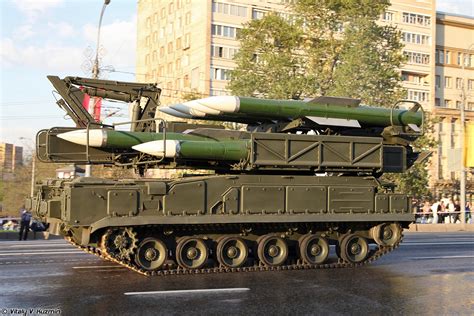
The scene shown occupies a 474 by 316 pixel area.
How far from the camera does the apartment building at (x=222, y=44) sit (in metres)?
65.1

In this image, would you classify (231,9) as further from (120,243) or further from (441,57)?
(120,243)

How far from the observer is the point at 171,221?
11.8 m

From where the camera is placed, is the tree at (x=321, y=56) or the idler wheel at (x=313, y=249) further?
the tree at (x=321, y=56)

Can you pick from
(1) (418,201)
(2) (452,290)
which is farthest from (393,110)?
(1) (418,201)

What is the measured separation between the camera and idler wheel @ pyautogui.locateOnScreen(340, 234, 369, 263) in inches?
534

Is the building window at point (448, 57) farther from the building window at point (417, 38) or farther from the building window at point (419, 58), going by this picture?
the building window at point (417, 38)

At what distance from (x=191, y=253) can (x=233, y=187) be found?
1.55 meters

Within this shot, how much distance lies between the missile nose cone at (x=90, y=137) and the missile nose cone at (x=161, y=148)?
0.74 m

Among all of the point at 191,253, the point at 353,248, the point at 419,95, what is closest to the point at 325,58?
the point at 353,248

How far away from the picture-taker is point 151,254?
1197 centimetres

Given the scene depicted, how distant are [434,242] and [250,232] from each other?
986cm

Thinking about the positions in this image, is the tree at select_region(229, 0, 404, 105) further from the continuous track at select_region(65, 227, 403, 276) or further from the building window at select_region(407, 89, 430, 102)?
the building window at select_region(407, 89, 430, 102)

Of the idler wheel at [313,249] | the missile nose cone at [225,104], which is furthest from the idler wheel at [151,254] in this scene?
the missile nose cone at [225,104]

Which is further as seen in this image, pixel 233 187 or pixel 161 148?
pixel 233 187
